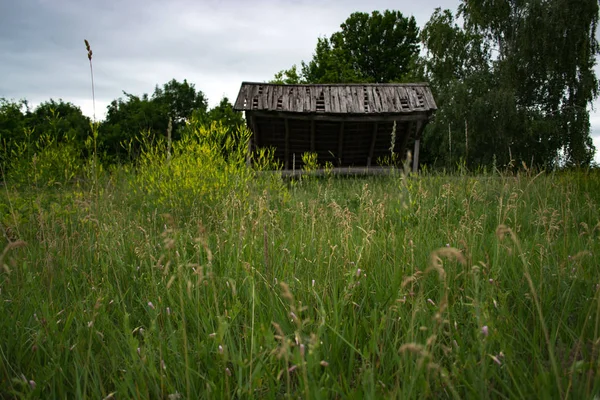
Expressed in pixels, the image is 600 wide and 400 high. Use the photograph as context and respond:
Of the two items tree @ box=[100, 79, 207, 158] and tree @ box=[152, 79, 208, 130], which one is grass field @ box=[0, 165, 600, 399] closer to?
tree @ box=[100, 79, 207, 158]

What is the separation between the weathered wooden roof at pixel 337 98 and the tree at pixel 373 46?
19.7 m

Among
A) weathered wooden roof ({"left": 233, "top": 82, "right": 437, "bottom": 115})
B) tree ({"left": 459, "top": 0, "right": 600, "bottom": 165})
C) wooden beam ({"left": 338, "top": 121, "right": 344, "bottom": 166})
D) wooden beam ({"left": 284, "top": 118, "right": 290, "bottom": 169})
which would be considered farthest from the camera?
tree ({"left": 459, "top": 0, "right": 600, "bottom": 165})

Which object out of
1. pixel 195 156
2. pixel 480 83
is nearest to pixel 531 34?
pixel 480 83

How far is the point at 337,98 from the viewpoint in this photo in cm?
1102

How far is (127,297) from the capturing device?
2.15m

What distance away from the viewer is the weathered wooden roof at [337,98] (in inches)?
417

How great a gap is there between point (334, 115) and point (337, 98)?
1.83 ft

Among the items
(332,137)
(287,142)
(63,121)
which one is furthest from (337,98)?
(63,121)

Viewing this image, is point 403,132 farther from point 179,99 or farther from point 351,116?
point 179,99

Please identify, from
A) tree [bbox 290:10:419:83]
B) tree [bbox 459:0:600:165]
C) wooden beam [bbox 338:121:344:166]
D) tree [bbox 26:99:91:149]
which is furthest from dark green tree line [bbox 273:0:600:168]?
tree [bbox 26:99:91:149]

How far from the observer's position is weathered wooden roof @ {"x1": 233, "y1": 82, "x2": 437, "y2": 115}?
10.6m

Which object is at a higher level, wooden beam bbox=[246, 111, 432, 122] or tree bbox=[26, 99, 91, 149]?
tree bbox=[26, 99, 91, 149]

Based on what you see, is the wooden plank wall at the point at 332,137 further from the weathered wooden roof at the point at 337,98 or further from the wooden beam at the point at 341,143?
the weathered wooden roof at the point at 337,98

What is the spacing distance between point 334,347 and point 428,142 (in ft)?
76.6
